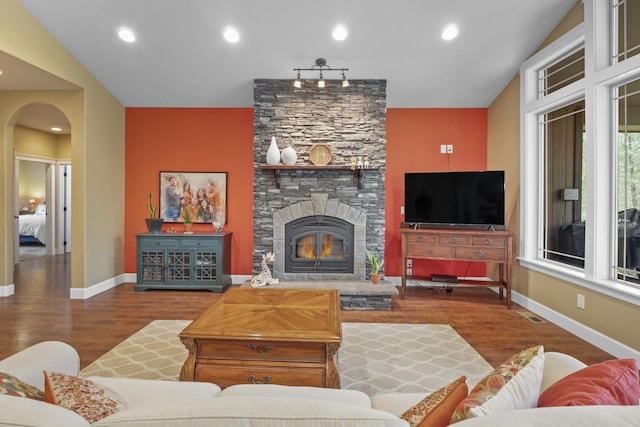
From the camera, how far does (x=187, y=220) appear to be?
540 cm

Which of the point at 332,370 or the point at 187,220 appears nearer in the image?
the point at 332,370

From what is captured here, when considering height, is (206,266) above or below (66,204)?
below

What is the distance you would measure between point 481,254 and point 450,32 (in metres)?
2.66

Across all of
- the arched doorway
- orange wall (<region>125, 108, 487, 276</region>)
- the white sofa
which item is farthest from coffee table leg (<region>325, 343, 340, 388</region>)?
the arched doorway

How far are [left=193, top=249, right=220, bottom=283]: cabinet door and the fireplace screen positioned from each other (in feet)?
3.41

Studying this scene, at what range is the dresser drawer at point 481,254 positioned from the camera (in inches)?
176

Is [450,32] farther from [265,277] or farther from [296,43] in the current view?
[265,277]

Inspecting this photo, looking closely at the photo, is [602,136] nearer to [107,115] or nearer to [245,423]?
[245,423]

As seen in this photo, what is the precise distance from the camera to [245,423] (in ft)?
2.41

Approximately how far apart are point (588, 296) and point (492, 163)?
2.46 metres

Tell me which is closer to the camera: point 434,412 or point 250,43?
point 434,412

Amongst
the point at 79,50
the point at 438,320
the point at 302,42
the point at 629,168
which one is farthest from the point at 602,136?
the point at 79,50

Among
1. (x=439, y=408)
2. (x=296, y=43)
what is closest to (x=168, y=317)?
(x=296, y=43)

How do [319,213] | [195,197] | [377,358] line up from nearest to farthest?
1. [377,358]
2. [319,213]
3. [195,197]
